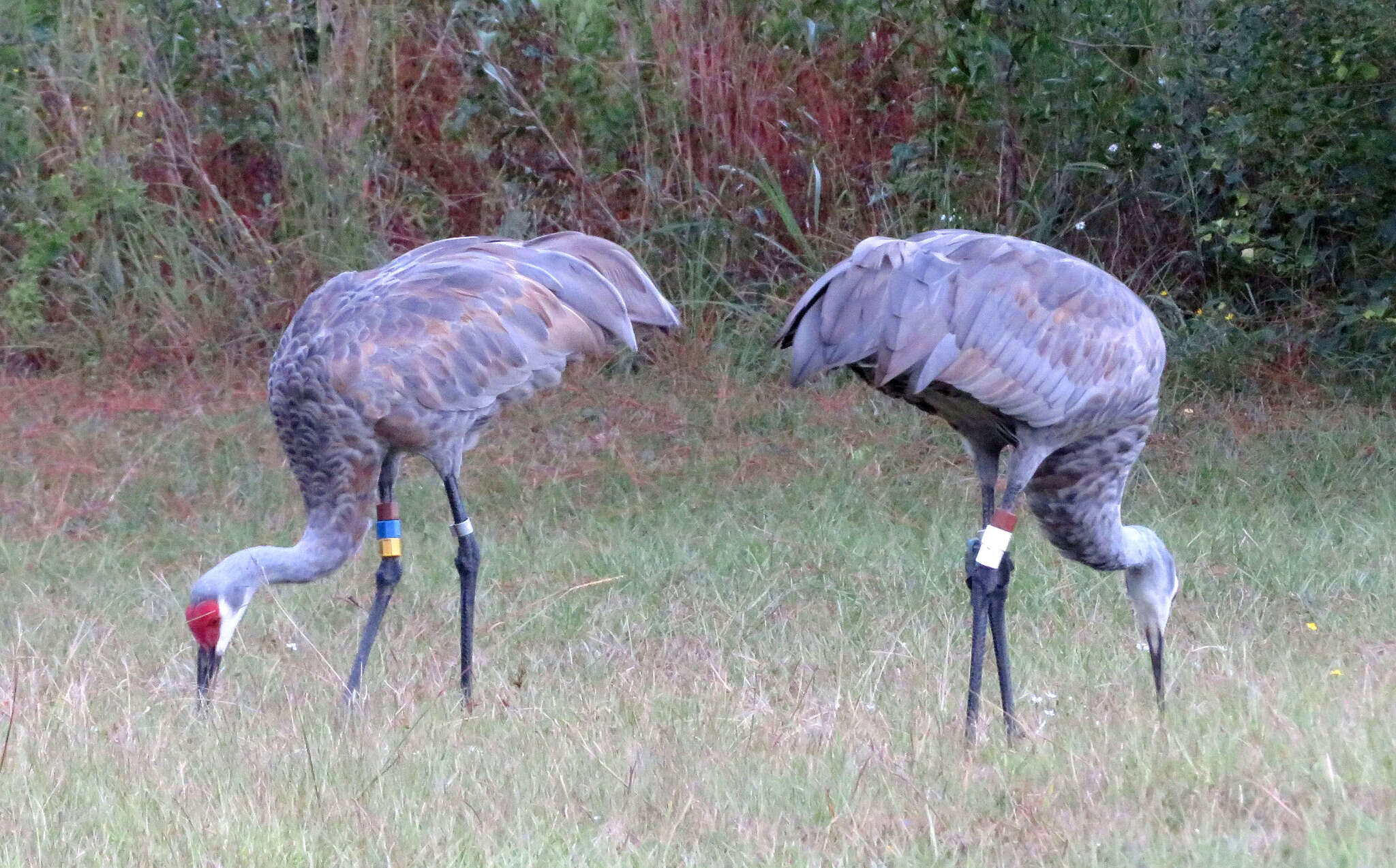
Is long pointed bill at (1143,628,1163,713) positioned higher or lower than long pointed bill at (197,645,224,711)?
higher

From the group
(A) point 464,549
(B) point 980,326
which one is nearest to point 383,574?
(A) point 464,549

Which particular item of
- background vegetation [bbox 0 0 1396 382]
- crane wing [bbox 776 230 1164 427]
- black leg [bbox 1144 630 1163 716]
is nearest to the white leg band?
crane wing [bbox 776 230 1164 427]

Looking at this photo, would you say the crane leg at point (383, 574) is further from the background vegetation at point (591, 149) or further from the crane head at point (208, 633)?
the background vegetation at point (591, 149)

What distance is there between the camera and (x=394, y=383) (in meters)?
5.11

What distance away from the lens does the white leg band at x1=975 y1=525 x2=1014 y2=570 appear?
4383 millimetres

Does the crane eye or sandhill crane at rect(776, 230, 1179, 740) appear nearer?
sandhill crane at rect(776, 230, 1179, 740)

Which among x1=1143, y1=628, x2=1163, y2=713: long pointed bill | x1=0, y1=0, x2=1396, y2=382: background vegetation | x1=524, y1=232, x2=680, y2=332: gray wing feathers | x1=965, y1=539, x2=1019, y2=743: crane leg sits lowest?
x1=0, y1=0, x2=1396, y2=382: background vegetation

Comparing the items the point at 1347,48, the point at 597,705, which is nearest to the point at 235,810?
the point at 597,705

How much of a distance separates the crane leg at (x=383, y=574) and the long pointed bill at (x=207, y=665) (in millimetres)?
354

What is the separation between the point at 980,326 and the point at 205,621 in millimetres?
2185

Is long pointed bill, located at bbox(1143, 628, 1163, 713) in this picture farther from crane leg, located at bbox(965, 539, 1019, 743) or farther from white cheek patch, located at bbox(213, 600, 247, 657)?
white cheek patch, located at bbox(213, 600, 247, 657)

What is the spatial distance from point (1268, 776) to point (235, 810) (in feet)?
6.66

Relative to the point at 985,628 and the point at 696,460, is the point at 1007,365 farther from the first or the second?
the point at 696,460

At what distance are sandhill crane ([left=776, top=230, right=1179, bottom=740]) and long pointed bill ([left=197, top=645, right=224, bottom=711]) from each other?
1.74 metres
